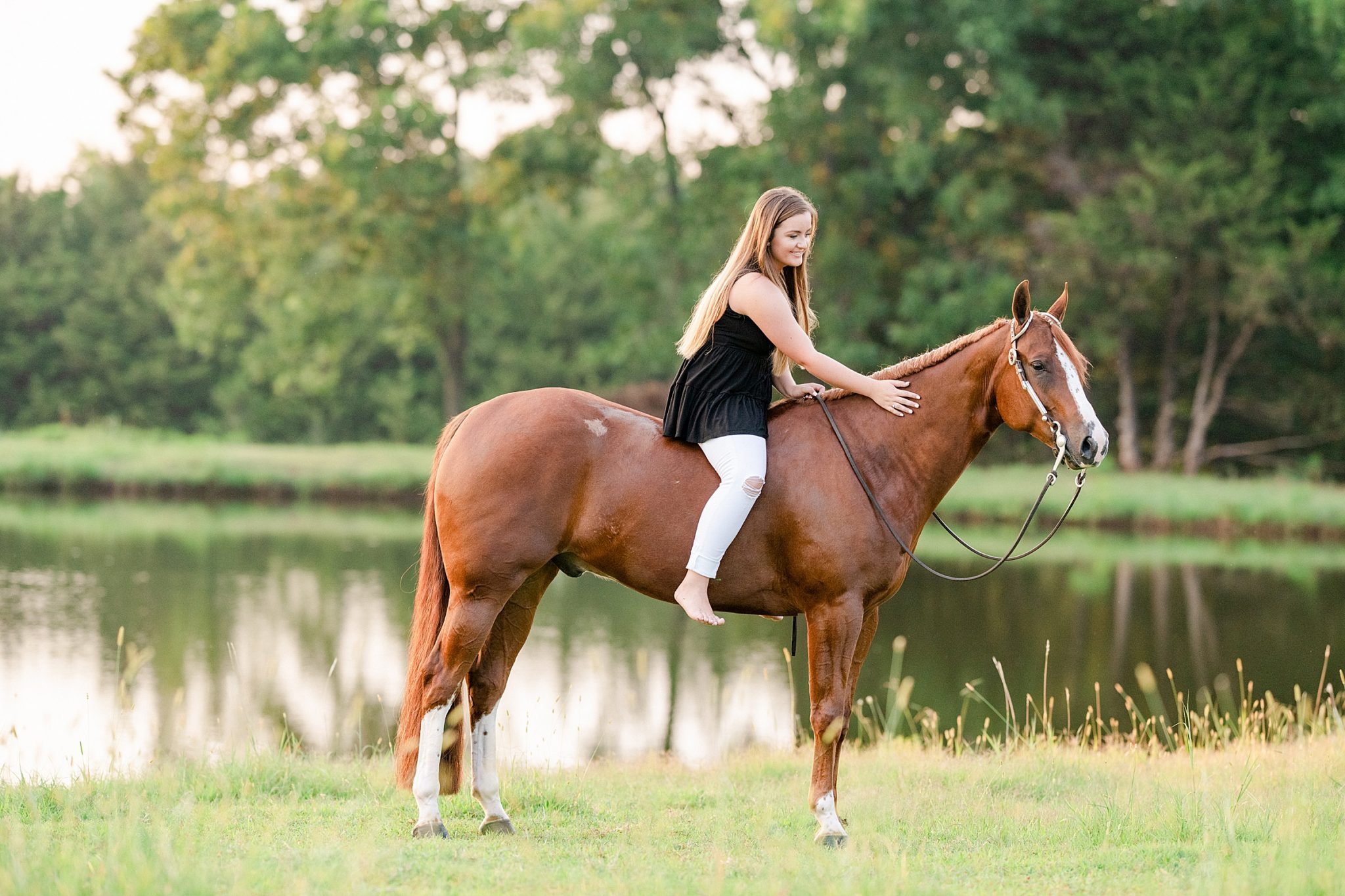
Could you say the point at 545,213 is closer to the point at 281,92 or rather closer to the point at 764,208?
the point at 281,92

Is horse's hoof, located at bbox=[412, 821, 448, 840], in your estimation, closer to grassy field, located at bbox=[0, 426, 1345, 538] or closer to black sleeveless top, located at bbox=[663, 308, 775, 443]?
black sleeveless top, located at bbox=[663, 308, 775, 443]

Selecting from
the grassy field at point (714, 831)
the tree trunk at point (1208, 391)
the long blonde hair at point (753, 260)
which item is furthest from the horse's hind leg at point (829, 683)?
the tree trunk at point (1208, 391)

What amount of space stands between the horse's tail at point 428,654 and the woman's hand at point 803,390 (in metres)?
1.32

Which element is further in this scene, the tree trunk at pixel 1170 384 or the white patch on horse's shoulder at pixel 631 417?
the tree trunk at pixel 1170 384

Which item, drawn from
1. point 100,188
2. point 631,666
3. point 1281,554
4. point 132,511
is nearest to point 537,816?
point 631,666

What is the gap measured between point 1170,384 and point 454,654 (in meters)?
25.1

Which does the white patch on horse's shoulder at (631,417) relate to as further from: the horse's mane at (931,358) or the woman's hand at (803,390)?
the horse's mane at (931,358)

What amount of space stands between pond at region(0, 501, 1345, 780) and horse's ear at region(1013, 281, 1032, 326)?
3568 millimetres

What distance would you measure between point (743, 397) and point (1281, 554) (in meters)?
17.4

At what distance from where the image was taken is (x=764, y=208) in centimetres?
483

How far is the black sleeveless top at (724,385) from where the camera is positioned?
15.7 ft

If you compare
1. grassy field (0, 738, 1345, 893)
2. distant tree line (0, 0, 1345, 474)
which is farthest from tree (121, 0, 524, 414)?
grassy field (0, 738, 1345, 893)

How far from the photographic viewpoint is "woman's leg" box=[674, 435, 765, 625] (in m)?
4.65

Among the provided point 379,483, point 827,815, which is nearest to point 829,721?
point 827,815
